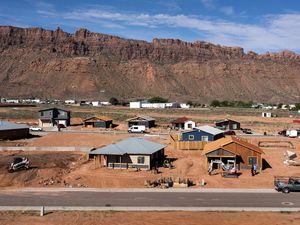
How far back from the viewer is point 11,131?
58.8m

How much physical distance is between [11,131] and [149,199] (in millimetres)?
35264

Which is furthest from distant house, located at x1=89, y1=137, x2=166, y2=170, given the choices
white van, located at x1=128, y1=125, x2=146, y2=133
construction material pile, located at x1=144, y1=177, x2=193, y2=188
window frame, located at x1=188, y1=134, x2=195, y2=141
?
white van, located at x1=128, y1=125, x2=146, y2=133

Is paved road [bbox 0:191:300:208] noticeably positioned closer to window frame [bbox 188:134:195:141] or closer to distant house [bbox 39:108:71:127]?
window frame [bbox 188:134:195:141]

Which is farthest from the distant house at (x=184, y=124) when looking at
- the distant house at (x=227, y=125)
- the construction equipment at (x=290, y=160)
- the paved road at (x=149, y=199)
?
the paved road at (x=149, y=199)

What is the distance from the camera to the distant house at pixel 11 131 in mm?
57656

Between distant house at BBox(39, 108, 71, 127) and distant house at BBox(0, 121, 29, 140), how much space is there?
14.2 metres

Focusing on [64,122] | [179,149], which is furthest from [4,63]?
[179,149]

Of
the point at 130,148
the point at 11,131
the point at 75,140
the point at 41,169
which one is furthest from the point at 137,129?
the point at 41,169

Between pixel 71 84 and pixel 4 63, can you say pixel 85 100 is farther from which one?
pixel 4 63

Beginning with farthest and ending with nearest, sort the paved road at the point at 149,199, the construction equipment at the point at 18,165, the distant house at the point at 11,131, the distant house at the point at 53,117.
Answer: the distant house at the point at 53,117
the distant house at the point at 11,131
the construction equipment at the point at 18,165
the paved road at the point at 149,199

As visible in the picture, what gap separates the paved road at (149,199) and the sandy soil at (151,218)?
2.00m

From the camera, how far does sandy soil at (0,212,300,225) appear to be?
23984 mm

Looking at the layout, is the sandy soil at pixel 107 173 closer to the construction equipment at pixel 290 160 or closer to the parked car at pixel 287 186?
the construction equipment at pixel 290 160

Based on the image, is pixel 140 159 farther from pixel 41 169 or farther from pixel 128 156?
pixel 41 169
